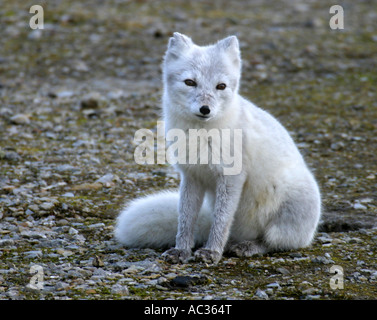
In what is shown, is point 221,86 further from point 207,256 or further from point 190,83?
point 207,256

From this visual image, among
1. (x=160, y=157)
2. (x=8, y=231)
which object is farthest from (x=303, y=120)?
(x=8, y=231)

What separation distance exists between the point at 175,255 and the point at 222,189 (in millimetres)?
572

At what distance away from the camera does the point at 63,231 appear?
446 cm

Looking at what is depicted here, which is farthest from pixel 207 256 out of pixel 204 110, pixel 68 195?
pixel 68 195

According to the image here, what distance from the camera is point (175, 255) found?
3.99 meters

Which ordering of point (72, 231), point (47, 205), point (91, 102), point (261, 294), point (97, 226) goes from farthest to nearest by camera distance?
point (91, 102) → point (47, 205) → point (97, 226) → point (72, 231) → point (261, 294)

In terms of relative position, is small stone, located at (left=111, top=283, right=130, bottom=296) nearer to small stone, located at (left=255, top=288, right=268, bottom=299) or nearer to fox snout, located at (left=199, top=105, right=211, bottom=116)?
small stone, located at (left=255, top=288, right=268, bottom=299)

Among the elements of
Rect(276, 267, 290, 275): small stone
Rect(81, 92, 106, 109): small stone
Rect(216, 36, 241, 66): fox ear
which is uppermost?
Rect(216, 36, 241, 66): fox ear

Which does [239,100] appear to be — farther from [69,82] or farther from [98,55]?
[98,55]

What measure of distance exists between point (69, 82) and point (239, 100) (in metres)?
4.98

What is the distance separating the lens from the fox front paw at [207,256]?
13.1 feet

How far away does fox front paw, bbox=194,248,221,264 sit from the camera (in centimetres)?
399

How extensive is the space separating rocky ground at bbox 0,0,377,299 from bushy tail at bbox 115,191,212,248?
0.12 m

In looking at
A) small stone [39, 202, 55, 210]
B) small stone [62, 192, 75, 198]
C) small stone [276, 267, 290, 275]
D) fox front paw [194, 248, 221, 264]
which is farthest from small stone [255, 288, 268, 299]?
small stone [62, 192, 75, 198]
